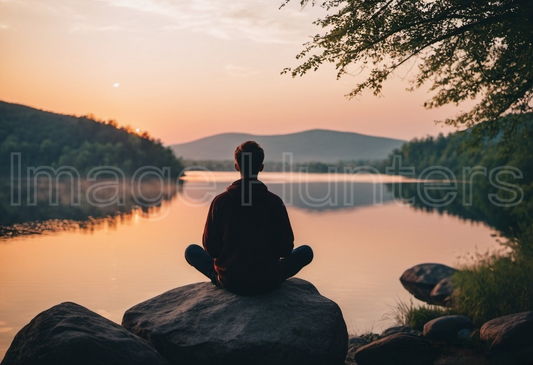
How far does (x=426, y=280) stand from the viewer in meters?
15.0

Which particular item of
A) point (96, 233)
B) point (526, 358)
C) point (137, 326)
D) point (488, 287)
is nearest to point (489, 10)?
point (488, 287)

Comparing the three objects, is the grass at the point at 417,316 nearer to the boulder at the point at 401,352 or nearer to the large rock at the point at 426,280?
the large rock at the point at 426,280

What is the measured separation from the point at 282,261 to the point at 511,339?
11.0ft

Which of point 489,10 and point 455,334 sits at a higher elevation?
point 489,10

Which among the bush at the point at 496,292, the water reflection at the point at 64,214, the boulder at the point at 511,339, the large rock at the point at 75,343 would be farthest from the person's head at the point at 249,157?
the water reflection at the point at 64,214

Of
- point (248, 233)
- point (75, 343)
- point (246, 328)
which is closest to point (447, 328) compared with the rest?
point (246, 328)

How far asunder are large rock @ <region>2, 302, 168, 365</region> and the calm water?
144 inches

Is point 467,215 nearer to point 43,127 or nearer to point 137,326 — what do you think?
point 137,326

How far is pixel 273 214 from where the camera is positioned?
6527 mm

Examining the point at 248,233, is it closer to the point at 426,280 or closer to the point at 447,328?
the point at 447,328

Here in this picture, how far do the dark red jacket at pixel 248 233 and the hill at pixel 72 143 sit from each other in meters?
87.6

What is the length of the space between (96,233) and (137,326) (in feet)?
64.3

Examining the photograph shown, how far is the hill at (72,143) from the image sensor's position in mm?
92938

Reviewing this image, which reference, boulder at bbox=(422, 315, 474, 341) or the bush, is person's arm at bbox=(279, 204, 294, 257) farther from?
the bush
